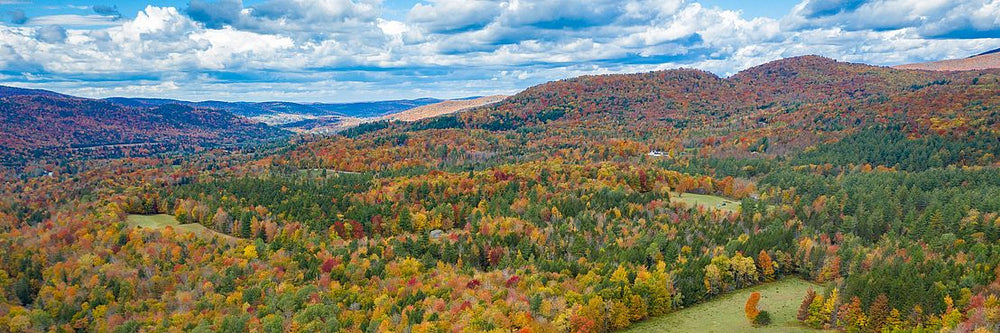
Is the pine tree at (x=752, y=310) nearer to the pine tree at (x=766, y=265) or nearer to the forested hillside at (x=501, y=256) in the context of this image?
the forested hillside at (x=501, y=256)

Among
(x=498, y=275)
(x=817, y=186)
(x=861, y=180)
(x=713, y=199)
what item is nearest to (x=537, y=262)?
(x=498, y=275)

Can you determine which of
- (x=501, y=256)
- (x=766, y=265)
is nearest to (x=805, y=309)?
(x=766, y=265)

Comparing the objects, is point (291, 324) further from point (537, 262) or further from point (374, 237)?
point (374, 237)

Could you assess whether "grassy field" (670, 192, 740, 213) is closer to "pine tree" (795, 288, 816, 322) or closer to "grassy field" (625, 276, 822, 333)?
"grassy field" (625, 276, 822, 333)

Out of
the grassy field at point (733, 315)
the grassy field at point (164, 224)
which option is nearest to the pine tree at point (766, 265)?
the grassy field at point (733, 315)

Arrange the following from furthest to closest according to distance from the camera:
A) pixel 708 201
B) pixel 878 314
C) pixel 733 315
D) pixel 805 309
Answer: pixel 708 201 → pixel 733 315 → pixel 805 309 → pixel 878 314

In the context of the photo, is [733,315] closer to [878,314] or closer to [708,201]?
[878,314]

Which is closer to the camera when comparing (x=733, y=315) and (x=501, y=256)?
(x=733, y=315)
